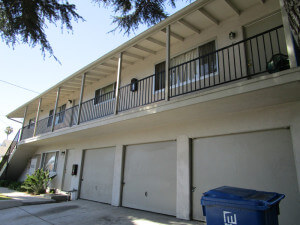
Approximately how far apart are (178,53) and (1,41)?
555 centimetres

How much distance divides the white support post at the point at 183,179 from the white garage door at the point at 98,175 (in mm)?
3481

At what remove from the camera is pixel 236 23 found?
622 centimetres

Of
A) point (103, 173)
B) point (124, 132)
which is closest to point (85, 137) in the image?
point (103, 173)

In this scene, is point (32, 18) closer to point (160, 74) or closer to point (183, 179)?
point (160, 74)

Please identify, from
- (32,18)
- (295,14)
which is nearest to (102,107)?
(32,18)

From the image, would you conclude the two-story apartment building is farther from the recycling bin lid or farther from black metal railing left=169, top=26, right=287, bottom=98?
the recycling bin lid

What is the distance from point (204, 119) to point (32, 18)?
5.76 metres

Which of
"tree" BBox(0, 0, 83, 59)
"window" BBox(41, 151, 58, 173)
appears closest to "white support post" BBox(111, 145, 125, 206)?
"tree" BBox(0, 0, 83, 59)

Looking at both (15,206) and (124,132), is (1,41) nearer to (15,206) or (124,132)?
(124,132)

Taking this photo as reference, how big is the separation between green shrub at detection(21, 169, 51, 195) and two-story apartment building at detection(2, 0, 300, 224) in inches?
107

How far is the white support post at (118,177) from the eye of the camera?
7.98 metres

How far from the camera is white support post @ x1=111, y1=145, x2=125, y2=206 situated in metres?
7.98

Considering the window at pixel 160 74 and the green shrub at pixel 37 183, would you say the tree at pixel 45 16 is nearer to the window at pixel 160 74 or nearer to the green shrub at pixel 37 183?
the window at pixel 160 74

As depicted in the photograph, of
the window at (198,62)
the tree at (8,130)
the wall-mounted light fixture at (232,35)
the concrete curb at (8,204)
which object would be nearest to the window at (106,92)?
the window at (198,62)
